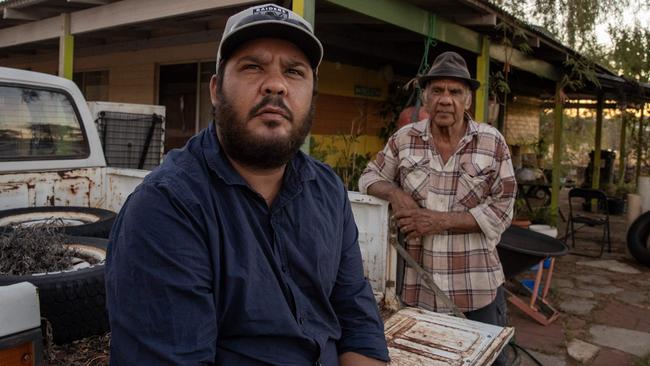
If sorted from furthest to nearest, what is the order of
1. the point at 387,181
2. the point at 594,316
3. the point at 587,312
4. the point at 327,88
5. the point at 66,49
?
the point at 327,88, the point at 66,49, the point at 587,312, the point at 594,316, the point at 387,181

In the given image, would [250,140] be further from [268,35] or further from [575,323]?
[575,323]

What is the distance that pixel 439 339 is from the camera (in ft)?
7.63

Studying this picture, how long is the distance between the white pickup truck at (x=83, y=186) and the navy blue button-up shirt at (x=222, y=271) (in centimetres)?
70

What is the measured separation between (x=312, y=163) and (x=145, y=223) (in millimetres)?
657

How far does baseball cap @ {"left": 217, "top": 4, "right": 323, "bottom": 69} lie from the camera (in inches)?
57.0

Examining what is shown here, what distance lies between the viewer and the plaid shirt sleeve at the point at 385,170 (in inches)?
117

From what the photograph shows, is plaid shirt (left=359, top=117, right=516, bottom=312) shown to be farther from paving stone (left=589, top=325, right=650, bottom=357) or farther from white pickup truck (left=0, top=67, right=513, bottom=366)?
paving stone (left=589, top=325, right=650, bottom=357)

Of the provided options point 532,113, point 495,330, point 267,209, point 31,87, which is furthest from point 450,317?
point 532,113

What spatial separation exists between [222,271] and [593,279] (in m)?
6.70

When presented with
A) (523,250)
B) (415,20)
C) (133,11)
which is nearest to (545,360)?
(523,250)

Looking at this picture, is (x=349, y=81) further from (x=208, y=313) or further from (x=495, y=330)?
(x=208, y=313)

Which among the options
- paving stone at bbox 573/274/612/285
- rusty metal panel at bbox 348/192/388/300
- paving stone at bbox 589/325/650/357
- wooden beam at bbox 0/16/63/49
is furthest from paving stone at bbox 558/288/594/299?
wooden beam at bbox 0/16/63/49

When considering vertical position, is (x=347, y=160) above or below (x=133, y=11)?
below

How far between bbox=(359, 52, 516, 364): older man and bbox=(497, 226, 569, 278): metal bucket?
1342mm
